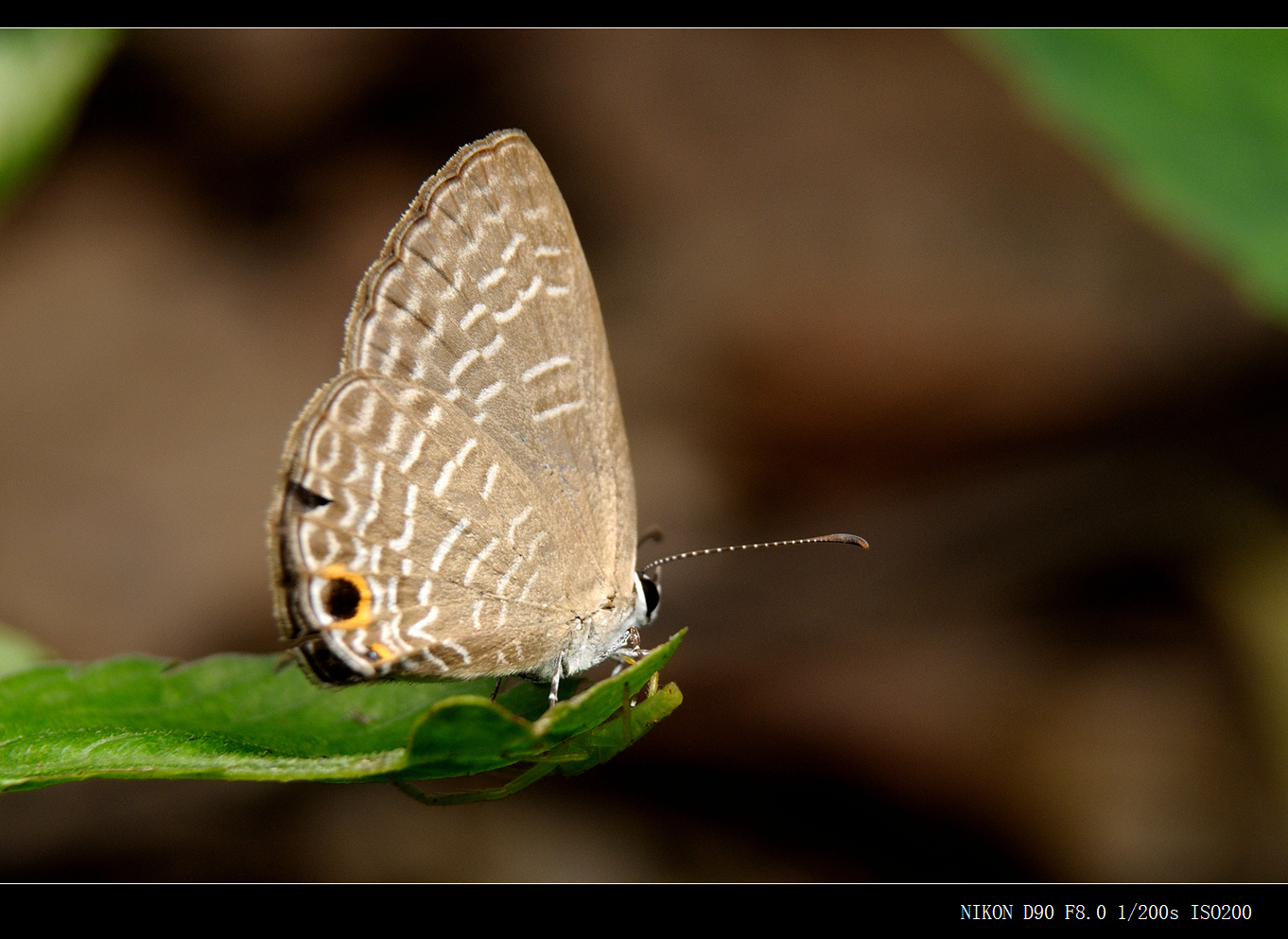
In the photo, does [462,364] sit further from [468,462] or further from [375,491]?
[375,491]

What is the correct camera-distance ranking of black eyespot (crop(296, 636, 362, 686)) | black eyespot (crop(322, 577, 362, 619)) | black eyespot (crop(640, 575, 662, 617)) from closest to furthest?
black eyespot (crop(296, 636, 362, 686)) < black eyespot (crop(322, 577, 362, 619)) < black eyespot (crop(640, 575, 662, 617))

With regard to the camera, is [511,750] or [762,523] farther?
[762,523]

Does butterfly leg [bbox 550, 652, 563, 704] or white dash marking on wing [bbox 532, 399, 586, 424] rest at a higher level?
white dash marking on wing [bbox 532, 399, 586, 424]

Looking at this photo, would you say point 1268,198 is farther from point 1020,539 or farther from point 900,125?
point 900,125

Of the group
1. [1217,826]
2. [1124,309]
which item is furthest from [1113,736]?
[1124,309]

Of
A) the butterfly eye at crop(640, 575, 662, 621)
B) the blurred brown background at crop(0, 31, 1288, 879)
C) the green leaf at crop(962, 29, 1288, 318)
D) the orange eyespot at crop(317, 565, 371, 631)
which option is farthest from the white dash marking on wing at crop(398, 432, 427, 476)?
the blurred brown background at crop(0, 31, 1288, 879)

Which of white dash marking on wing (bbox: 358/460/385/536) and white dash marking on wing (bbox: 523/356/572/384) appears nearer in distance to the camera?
white dash marking on wing (bbox: 358/460/385/536)

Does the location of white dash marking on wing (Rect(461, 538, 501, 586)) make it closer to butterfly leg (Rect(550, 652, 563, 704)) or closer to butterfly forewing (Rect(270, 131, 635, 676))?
butterfly forewing (Rect(270, 131, 635, 676))
